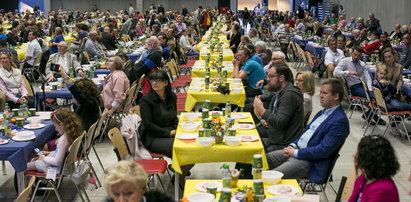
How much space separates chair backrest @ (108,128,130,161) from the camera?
17.8 feet

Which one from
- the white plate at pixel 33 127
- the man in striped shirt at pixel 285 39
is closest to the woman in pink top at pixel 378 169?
the white plate at pixel 33 127

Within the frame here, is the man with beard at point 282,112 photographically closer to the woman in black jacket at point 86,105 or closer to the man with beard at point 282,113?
the man with beard at point 282,113

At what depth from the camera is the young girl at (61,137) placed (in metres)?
5.40

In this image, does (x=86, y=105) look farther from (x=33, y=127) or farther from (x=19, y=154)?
(x=19, y=154)

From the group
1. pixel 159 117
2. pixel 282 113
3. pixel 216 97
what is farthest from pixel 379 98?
pixel 159 117

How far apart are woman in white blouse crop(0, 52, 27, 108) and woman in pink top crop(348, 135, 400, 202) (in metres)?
5.97

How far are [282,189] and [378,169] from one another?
0.85 m

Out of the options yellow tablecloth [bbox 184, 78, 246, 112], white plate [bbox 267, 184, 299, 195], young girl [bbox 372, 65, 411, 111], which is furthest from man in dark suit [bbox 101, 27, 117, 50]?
white plate [bbox 267, 184, 299, 195]

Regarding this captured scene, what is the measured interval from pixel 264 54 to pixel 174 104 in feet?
14.0

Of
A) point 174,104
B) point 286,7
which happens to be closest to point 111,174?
point 174,104

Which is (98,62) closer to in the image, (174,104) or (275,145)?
(174,104)

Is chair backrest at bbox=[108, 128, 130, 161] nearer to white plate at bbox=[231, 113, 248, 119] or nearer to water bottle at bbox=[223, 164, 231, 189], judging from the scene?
white plate at bbox=[231, 113, 248, 119]

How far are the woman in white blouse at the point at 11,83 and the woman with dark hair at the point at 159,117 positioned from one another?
2.87m


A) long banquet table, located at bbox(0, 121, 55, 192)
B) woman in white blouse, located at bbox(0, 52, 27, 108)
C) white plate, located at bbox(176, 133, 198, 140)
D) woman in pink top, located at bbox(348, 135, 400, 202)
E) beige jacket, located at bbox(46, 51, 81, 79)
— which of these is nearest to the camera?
woman in pink top, located at bbox(348, 135, 400, 202)
